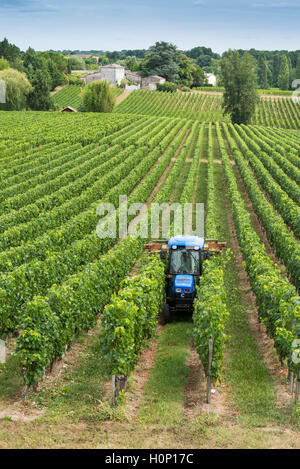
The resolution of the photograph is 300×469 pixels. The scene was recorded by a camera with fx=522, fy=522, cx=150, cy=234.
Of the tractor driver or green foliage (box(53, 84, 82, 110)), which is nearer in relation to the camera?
the tractor driver

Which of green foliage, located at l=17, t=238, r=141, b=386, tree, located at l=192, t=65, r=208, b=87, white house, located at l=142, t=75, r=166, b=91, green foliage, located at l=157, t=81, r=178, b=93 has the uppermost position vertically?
tree, located at l=192, t=65, r=208, b=87

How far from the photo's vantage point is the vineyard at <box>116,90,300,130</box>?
96.1 m

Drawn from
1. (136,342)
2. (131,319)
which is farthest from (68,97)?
(131,319)

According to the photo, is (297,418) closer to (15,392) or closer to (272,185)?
(15,392)

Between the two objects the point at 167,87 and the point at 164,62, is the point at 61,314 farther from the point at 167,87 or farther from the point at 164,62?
the point at 164,62

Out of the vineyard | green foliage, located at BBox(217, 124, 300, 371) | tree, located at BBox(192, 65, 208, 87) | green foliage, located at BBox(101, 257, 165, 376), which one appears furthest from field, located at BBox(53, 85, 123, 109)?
green foliage, located at BBox(101, 257, 165, 376)

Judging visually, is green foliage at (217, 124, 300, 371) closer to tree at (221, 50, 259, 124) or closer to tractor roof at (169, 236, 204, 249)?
tractor roof at (169, 236, 204, 249)

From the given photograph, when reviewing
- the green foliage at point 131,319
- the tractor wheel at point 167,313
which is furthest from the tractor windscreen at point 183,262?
the tractor wheel at point 167,313

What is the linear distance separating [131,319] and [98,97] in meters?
76.3

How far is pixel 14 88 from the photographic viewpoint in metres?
85.2

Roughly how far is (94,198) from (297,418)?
71.8 ft

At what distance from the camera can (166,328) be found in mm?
16062

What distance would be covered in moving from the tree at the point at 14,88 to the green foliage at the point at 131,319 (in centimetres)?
7644

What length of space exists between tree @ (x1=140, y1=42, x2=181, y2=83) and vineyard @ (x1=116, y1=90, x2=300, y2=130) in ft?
47.8
